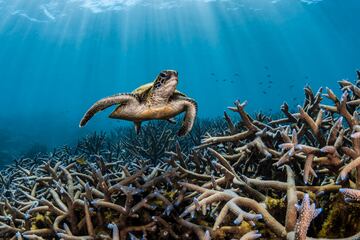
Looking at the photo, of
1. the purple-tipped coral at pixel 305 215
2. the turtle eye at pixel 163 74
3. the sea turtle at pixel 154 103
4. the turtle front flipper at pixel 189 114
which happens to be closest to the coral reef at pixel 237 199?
the purple-tipped coral at pixel 305 215

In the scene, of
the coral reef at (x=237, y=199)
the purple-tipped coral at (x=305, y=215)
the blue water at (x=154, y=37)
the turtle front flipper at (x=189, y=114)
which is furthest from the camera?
the blue water at (x=154, y=37)

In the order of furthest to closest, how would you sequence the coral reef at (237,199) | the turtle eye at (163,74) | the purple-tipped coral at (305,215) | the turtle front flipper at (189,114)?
the turtle front flipper at (189,114) < the turtle eye at (163,74) < the coral reef at (237,199) < the purple-tipped coral at (305,215)

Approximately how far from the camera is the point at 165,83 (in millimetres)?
3814

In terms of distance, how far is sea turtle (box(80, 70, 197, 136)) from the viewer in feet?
12.5

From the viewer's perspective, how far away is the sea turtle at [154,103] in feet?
12.5

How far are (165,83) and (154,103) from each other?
34cm

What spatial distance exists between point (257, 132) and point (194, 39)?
6310cm

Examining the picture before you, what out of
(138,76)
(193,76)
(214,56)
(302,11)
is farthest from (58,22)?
(193,76)

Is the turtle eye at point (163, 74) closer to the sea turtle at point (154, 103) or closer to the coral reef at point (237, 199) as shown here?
the sea turtle at point (154, 103)

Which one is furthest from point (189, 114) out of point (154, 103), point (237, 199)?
point (237, 199)

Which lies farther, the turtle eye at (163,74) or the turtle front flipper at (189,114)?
the turtle front flipper at (189,114)

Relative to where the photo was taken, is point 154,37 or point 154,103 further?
point 154,37

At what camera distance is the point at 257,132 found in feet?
11.2

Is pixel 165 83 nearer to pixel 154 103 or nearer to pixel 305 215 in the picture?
pixel 154 103
